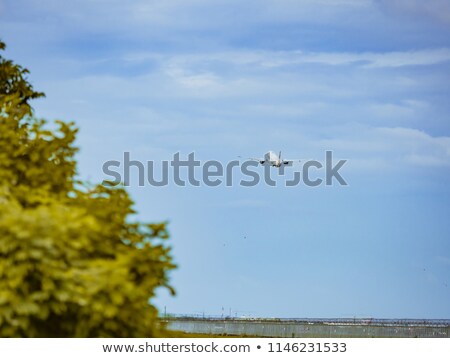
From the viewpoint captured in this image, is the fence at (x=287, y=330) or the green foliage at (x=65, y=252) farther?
the fence at (x=287, y=330)

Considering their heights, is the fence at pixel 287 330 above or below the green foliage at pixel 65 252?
below

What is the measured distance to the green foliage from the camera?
1523cm

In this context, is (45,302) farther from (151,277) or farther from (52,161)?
(52,161)

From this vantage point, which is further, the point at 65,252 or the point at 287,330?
the point at 287,330

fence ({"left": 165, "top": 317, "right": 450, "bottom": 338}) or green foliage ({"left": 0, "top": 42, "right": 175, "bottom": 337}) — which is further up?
green foliage ({"left": 0, "top": 42, "right": 175, "bottom": 337})

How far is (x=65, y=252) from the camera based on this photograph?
15617mm

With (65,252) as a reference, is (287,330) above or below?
below

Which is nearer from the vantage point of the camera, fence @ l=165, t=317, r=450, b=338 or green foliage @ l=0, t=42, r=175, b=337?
green foliage @ l=0, t=42, r=175, b=337

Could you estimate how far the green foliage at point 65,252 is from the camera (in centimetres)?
1523
